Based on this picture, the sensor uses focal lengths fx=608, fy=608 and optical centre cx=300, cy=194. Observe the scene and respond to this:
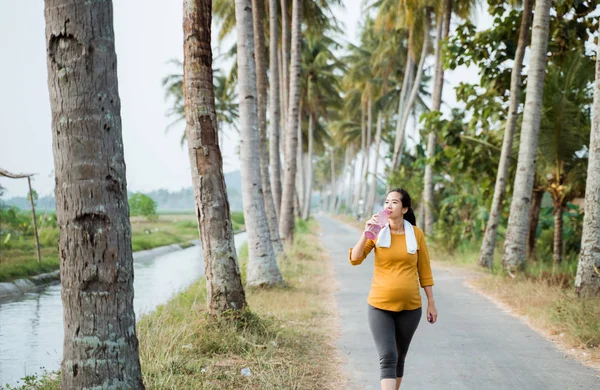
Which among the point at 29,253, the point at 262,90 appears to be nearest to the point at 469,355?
the point at 262,90

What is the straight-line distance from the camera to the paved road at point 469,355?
5.84 meters

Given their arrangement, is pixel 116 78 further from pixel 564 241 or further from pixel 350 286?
pixel 564 241

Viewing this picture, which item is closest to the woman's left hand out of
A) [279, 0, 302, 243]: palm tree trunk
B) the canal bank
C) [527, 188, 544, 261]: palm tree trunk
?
the canal bank

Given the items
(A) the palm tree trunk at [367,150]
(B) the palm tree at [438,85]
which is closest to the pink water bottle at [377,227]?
(B) the palm tree at [438,85]

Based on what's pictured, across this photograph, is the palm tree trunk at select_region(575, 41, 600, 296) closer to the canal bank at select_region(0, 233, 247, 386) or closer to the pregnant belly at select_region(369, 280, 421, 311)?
the pregnant belly at select_region(369, 280, 421, 311)

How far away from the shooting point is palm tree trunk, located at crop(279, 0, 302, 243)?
17047 millimetres

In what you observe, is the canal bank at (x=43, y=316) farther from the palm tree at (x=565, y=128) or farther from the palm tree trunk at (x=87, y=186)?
the palm tree at (x=565, y=128)

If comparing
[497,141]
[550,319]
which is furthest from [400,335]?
[497,141]

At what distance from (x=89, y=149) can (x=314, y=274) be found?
1085 centimetres

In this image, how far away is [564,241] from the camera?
1655 cm

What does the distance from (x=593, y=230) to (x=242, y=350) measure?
5.49 metres

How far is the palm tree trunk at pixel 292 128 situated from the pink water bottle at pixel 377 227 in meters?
13.0

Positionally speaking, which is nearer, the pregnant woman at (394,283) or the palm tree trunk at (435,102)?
the pregnant woman at (394,283)

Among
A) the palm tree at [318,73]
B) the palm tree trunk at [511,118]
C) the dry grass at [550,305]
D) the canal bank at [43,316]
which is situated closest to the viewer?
the dry grass at [550,305]
